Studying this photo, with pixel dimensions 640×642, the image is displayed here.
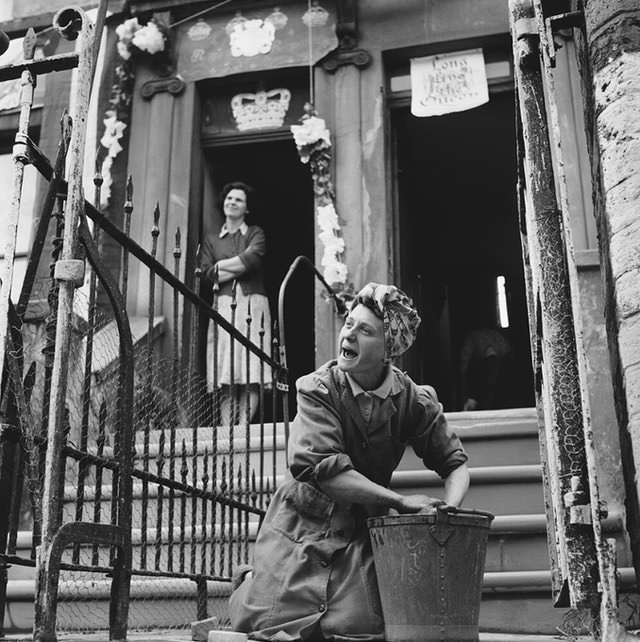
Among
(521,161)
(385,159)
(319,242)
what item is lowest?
(521,161)

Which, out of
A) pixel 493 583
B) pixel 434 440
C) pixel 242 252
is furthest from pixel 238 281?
pixel 434 440

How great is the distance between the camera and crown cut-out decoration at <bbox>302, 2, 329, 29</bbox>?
834cm

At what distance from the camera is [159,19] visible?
28.2 ft

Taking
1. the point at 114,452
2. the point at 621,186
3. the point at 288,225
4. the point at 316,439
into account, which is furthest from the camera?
the point at 288,225

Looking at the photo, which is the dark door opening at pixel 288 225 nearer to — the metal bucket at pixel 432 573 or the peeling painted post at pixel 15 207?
the peeling painted post at pixel 15 207

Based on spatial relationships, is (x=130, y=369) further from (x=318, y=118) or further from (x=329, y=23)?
(x=329, y=23)

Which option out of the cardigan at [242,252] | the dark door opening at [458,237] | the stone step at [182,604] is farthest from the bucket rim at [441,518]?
the dark door opening at [458,237]

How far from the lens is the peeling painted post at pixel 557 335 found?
2957 millimetres

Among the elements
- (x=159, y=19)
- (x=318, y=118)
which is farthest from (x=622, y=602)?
(x=159, y=19)

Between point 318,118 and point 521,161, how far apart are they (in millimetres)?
3897

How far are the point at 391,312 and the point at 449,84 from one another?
16.7 ft

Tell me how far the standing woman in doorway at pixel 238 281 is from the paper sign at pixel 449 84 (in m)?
1.84

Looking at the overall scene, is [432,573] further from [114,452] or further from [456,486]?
[114,452]

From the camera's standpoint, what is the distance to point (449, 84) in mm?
8070
